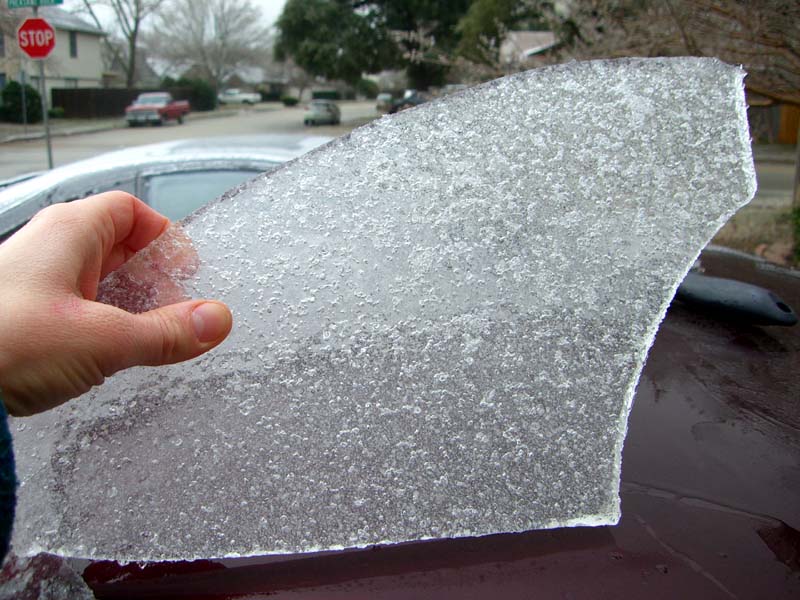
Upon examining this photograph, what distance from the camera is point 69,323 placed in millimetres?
977

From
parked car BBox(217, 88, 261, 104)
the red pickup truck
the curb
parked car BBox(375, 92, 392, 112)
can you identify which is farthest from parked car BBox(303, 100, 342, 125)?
parked car BBox(217, 88, 261, 104)

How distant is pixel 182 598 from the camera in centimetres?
118

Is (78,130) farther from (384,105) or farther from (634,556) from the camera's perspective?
(634,556)

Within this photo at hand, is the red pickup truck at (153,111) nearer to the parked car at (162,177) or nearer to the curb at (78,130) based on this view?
the curb at (78,130)

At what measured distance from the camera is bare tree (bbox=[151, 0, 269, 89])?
45.2 metres

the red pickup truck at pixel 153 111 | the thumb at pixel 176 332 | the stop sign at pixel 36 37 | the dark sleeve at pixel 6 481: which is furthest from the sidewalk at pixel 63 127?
the dark sleeve at pixel 6 481

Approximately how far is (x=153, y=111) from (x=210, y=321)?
2990cm

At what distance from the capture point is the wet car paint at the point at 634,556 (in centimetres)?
118

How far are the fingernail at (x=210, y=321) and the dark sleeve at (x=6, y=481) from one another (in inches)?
12.7

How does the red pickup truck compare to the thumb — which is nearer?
the thumb

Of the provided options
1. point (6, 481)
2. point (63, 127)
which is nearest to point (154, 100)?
point (63, 127)

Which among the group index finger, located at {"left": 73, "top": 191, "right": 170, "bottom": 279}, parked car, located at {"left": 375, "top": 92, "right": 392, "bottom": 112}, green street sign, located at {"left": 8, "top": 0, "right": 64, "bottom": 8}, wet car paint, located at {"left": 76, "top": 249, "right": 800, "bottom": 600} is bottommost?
wet car paint, located at {"left": 76, "top": 249, "right": 800, "bottom": 600}

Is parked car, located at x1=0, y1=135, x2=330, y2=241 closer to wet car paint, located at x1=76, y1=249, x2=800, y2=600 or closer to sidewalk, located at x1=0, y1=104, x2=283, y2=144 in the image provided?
wet car paint, located at x1=76, y1=249, x2=800, y2=600

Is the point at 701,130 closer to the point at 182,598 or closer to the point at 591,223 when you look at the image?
the point at 591,223
